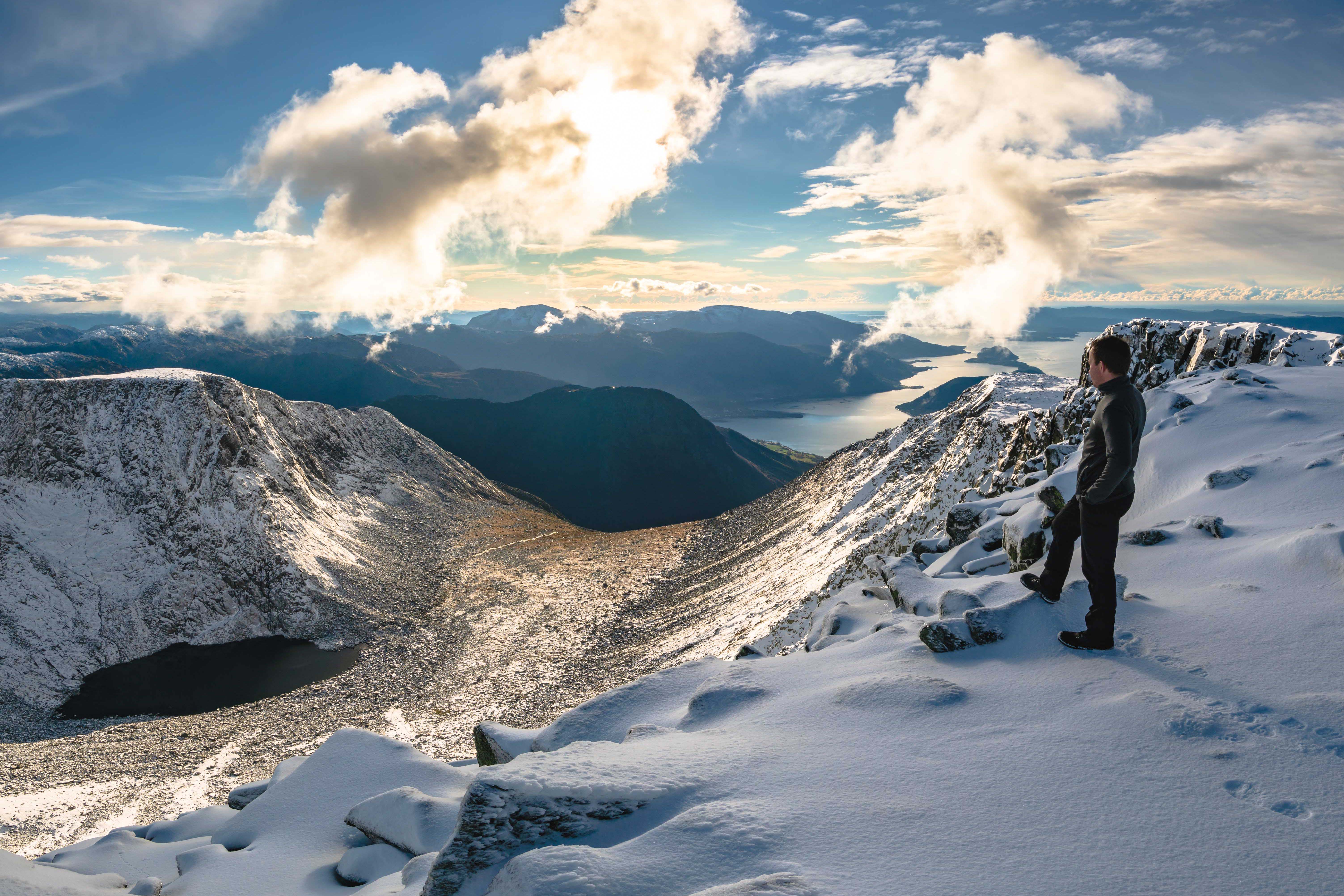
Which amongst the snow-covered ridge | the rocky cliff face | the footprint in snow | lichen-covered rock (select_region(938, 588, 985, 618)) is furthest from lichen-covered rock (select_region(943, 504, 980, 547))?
the snow-covered ridge

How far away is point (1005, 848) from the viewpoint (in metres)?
4.41

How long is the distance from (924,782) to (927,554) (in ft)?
38.8

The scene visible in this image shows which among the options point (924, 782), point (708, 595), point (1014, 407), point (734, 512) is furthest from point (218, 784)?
point (734, 512)

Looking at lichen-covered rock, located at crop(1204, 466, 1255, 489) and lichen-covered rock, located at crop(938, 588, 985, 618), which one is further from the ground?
lichen-covered rock, located at crop(1204, 466, 1255, 489)

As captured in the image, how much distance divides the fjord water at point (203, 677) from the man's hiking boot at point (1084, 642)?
5290cm

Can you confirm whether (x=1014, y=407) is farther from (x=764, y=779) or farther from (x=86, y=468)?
(x=86, y=468)

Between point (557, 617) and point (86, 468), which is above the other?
point (86, 468)

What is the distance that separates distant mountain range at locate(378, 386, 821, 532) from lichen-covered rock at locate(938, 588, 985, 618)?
13575 centimetres

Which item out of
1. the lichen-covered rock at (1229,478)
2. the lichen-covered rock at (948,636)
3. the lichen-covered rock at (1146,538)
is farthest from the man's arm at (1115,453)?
the lichen-covered rock at (1229,478)

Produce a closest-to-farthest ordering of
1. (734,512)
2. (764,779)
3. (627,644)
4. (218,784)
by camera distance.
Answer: (764,779)
(218,784)
(627,644)
(734,512)

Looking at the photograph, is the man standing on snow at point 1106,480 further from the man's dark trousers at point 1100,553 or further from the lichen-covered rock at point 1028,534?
the lichen-covered rock at point 1028,534

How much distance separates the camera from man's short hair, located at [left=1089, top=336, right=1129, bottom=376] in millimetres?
7660

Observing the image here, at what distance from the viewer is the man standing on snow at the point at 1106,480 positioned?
745 centimetres

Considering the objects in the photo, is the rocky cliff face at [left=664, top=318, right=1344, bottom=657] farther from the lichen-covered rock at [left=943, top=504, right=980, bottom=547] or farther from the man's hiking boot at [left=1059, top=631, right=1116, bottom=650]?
the man's hiking boot at [left=1059, top=631, right=1116, bottom=650]
